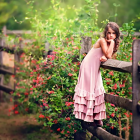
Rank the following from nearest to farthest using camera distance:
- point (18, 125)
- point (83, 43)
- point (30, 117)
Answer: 1. point (83, 43)
2. point (18, 125)
3. point (30, 117)

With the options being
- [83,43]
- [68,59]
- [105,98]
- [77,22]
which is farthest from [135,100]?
[77,22]

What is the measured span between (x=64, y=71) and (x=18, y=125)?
2.20 metres

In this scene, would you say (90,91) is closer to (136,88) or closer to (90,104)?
(90,104)

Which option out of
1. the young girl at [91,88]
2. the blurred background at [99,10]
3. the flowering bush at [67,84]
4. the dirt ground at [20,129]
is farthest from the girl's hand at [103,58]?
the blurred background at [99,10]

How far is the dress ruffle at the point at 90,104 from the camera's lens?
3.47 meters

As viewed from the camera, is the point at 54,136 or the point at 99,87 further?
the point at 54,136

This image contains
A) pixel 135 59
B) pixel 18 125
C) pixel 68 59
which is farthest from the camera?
pixel 18 125

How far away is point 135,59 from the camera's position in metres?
3.04

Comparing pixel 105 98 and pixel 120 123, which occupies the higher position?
pixel 105 98

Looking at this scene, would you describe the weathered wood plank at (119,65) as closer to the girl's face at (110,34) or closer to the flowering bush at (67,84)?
the girl's face at (110,34)

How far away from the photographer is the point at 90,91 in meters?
3.48

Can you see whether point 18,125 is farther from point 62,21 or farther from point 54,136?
point 62,21

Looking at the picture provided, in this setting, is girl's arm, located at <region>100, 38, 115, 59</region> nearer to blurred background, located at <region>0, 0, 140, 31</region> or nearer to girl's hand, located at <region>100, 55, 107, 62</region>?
girl's hand, located at <region>100, 55, 107, 62</region>

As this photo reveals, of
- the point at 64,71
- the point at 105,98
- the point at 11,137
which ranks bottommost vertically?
the point at 11,137
